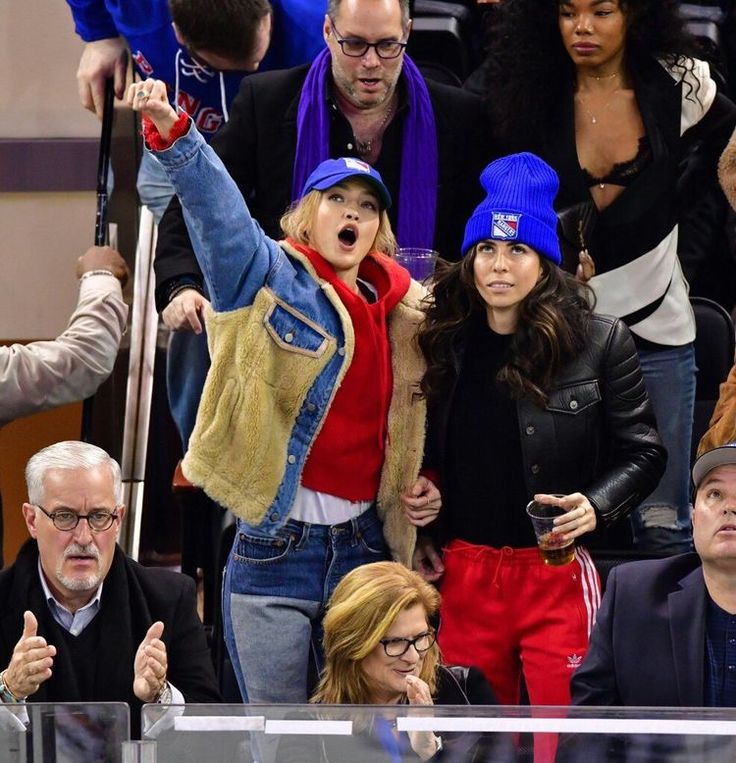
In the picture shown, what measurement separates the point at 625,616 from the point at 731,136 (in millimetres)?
1525

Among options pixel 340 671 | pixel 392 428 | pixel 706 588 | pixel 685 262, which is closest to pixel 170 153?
pixel 392 428

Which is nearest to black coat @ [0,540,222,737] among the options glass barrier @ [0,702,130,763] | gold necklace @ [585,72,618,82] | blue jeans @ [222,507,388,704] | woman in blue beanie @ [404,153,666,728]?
blue jeans @ [222,507,388,704]

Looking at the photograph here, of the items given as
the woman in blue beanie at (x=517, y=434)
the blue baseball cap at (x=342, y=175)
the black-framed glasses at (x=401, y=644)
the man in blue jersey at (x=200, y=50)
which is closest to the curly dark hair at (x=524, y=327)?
the woman in blue beanie at (x=517, y=434)

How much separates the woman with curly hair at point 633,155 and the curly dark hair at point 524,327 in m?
0.53

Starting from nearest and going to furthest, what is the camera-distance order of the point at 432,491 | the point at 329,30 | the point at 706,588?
the point at 706,588
the point at 432,491
the point at 329,30

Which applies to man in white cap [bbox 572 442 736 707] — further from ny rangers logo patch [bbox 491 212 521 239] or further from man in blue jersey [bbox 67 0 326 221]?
man in blue jersey [bbox 67 0 326 221]

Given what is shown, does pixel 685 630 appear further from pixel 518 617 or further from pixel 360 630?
pixel 360 630

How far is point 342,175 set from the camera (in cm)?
404

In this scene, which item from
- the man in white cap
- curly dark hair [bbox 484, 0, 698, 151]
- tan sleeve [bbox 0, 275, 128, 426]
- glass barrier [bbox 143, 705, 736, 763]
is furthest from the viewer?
tan sleeve [bbox 0, 275, 128, 426]

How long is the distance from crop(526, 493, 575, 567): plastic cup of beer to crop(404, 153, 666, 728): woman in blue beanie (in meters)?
0.05

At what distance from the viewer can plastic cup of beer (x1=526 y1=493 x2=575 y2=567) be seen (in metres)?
3.85

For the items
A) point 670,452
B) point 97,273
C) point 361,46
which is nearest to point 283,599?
point 670,452

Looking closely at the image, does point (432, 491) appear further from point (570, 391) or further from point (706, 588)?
point (706, 588)

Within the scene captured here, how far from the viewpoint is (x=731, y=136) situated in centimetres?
471
